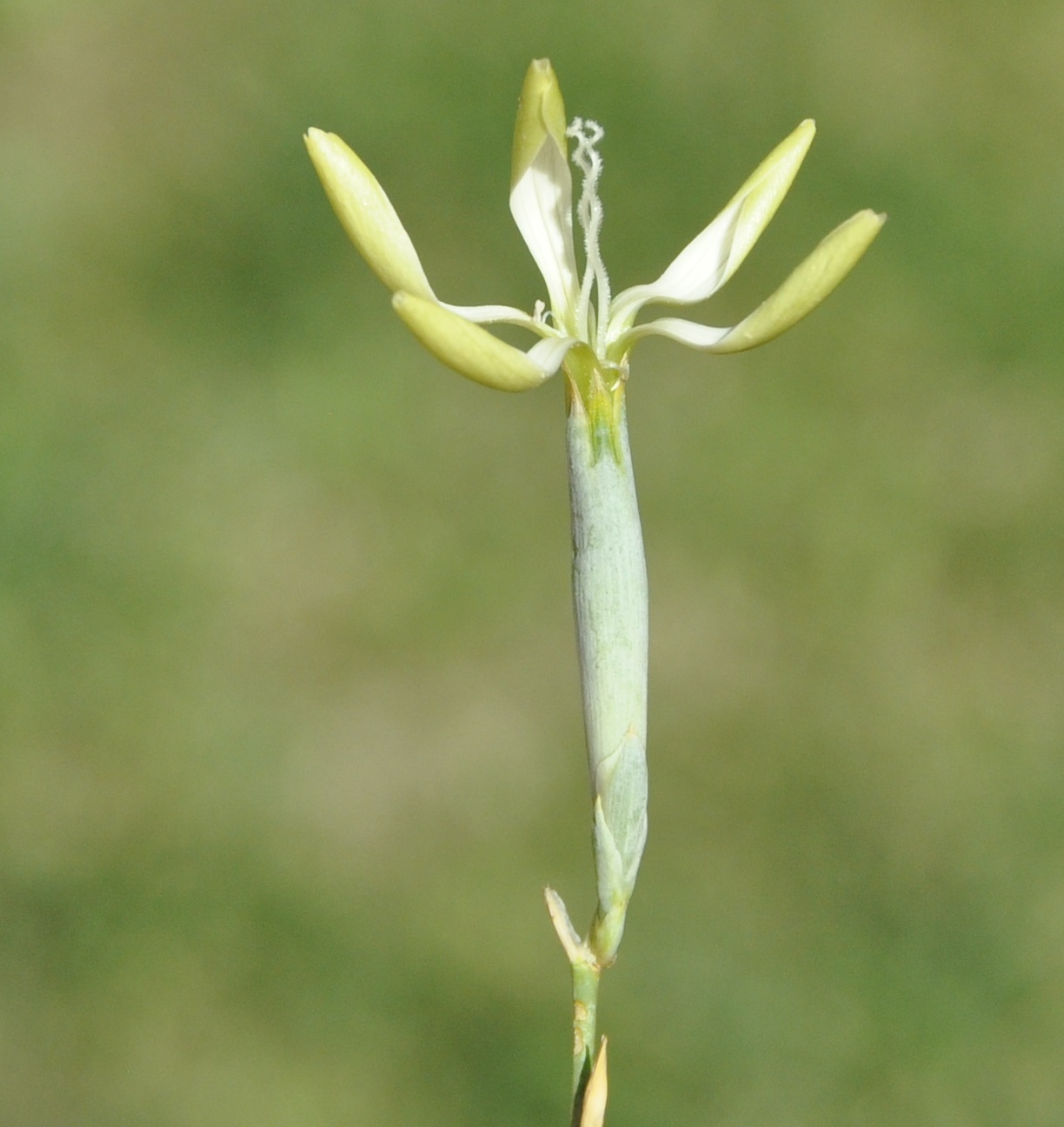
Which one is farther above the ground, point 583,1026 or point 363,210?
point 363,210

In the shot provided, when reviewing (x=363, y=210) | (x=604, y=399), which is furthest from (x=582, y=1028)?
(x=363, y=210)

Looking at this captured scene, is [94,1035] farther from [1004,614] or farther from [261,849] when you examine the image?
[1004,614]

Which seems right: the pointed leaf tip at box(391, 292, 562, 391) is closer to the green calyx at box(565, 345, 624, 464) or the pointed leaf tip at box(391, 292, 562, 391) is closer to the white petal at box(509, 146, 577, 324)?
the green calyx at box(565, 345, 624, 464)

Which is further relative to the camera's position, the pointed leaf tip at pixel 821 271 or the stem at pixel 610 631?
the stem at pixel 610 631

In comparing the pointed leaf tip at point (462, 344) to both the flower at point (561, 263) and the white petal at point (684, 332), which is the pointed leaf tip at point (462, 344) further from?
the white petal at point (684, 332)

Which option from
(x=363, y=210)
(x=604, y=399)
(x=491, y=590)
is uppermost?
(x=363, y=210)

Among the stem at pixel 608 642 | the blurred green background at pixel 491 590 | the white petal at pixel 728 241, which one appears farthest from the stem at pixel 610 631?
the blurred green background at pixel 491 590

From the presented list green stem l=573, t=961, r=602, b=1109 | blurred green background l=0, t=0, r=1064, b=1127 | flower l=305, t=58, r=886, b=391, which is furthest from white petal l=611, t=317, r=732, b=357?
blurred green background l=0, t=0, r=1064, b=1127

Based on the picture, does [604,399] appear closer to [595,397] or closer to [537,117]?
[595,397]
